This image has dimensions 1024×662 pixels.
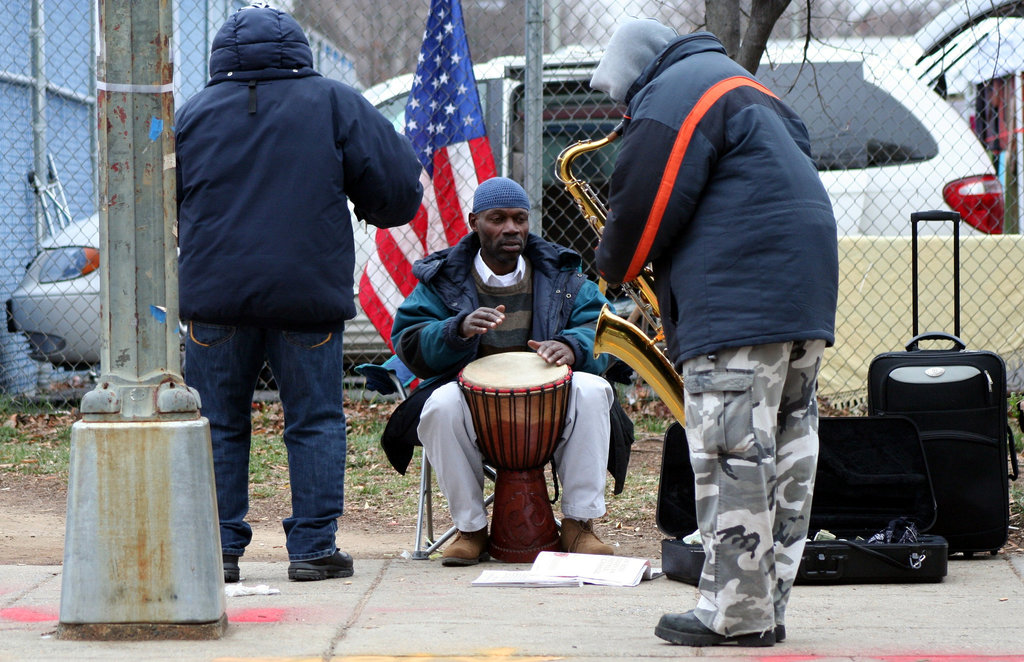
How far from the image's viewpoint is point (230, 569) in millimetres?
4223

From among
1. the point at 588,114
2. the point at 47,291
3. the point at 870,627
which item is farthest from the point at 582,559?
the point at 47,291

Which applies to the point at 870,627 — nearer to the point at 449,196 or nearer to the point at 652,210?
the point at 652,210

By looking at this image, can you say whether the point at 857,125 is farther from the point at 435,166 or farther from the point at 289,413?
the point at 289,413

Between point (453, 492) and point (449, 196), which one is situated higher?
point (449, 196)

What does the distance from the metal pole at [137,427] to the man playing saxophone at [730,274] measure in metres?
1.21

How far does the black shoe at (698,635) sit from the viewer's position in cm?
321

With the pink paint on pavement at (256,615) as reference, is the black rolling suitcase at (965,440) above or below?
above

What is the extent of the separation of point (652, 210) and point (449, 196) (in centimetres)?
381

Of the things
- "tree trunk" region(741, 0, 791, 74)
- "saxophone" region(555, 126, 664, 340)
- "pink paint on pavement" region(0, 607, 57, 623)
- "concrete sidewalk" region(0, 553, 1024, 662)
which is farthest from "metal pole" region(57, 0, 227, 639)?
"tree trunk" region(741, 0, 791, 74)

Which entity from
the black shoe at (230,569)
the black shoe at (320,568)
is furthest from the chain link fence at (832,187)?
the black shoe at (230,569)

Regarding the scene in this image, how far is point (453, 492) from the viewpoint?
461 cm

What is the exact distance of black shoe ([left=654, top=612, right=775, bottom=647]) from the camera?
3215 millimetres

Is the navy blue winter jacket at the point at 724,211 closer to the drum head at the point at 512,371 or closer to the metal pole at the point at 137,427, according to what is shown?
the metal pole at the point at 137,427

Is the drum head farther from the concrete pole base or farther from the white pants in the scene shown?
the concrete pole base
